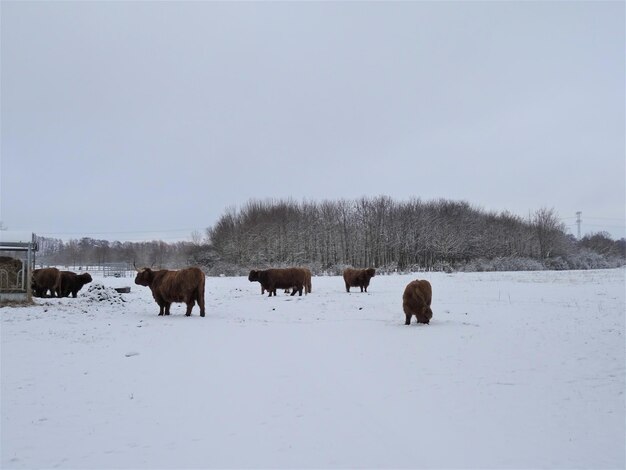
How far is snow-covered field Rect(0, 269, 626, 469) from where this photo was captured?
4.79 meters

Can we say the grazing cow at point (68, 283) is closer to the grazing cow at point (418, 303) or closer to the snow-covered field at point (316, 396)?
the snow-covered field at point (316, 396)

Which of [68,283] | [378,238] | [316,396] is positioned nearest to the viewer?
[316,396]

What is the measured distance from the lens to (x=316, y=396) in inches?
260

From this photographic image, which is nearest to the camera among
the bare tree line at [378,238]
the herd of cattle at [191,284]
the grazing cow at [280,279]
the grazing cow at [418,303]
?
the grazing cow at [418,303]

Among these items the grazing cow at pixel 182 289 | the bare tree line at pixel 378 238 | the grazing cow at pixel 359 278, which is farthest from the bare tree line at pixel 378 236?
the grazing cow at pixel 182 289

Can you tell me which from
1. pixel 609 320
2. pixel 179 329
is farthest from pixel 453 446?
pixel 609 320

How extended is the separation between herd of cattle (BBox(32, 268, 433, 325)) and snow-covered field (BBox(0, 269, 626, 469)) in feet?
3.44

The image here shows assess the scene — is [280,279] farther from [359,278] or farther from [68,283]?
[68,283]

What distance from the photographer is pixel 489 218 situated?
92.2 m

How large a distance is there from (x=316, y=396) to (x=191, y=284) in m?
10.8

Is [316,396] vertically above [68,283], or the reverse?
[68,283]

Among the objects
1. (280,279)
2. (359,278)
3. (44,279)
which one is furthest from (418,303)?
(44,279)

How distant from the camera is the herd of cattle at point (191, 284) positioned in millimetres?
13445

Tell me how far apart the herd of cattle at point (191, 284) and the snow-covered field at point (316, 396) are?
105cm
